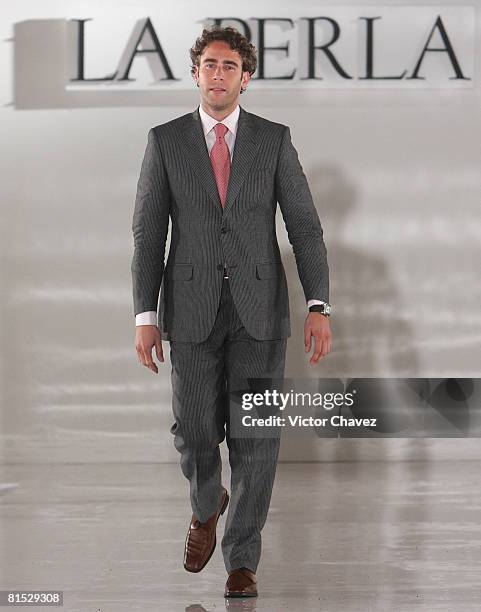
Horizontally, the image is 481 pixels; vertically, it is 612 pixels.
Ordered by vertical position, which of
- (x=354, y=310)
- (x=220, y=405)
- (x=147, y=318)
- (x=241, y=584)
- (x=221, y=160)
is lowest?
(x=241, y=584)

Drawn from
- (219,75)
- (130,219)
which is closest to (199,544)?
(219,75)

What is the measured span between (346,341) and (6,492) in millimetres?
1590

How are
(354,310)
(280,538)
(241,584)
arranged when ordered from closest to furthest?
(241,584)
(280,538)
(354,310)

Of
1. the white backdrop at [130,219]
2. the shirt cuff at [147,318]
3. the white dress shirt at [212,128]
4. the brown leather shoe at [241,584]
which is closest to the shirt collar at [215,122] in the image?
the white dress shirt at [212,128]

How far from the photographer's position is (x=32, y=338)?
5.09 m

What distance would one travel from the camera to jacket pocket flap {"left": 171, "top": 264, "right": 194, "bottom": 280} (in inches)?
112

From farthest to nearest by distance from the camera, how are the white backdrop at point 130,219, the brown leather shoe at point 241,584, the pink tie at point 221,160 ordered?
1. the white backdrop at point 130,219
2. the pink tie at point 221,160
3. the brown leather shoe at point 241,584

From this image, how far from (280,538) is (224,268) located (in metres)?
1.04

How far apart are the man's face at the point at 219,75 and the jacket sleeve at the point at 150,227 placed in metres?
0.17

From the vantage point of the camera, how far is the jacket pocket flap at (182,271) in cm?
285

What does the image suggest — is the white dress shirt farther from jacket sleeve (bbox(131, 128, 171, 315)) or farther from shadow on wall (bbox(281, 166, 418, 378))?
shadow on wall (bbox(281, 166, 418, 378))

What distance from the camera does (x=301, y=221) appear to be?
2.88 metres

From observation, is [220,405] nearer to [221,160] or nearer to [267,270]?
[267,270]

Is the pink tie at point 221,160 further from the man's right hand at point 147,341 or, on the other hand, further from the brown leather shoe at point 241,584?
the brown leather shoe at point 241,584
